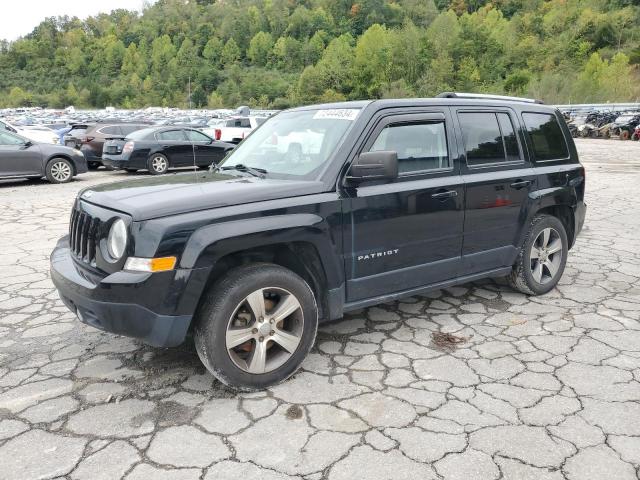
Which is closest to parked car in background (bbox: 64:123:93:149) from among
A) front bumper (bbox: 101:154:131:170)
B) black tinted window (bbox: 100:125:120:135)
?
black tinted window (bbox: 100:125:120:135)

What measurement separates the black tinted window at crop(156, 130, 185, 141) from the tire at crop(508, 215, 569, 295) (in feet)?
40.5

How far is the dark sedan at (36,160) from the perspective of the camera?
1219 cm

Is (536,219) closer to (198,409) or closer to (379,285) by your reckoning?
(379,285)

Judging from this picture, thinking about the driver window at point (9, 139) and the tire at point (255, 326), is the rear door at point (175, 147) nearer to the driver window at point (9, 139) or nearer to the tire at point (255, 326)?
the driver window at point (9, 139)

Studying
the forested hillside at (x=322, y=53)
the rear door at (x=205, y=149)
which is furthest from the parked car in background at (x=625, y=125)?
the forested hillside at (x=322, y=53)

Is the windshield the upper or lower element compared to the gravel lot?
upper

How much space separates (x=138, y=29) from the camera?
176 metres

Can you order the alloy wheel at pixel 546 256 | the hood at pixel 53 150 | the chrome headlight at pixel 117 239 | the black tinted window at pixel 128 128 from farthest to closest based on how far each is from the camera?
the black tinted window at pixel 128 128 < the hood at pixel 53 150 < the alloy wheel at pixel 546 256 < the chrome headlight at pixel 117 239

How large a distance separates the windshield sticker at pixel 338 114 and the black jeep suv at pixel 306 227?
1 centimetres

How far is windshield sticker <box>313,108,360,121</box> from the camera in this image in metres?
3.77

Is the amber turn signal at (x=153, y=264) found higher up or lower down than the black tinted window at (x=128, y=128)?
lower down

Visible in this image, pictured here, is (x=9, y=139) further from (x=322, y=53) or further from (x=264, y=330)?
(x=322, y=53)

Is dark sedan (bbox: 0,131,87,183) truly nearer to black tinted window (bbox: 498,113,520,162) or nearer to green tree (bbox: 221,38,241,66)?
black tinted window (bbox: 498,113,520,162)

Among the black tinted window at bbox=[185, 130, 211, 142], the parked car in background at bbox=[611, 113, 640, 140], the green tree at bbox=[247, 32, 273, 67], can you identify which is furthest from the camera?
the green tree at bbox=[247, 32, 273, 67]
